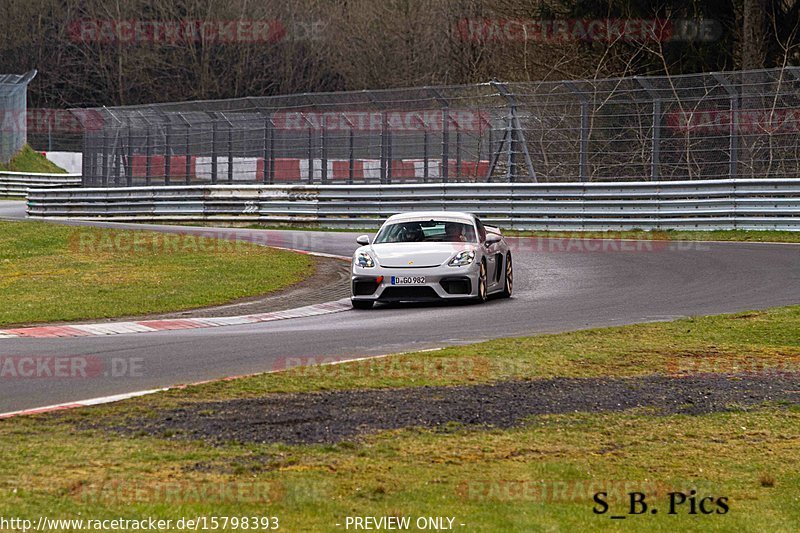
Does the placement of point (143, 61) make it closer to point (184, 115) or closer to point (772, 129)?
point (184, 115)

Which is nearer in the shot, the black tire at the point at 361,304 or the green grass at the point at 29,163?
the black tire at the point at 361,304

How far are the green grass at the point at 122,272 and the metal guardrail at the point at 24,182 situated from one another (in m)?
23.9

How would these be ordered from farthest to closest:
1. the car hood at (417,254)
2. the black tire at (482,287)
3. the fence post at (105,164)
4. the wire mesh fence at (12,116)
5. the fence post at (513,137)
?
the wire mesh fence at (12,116) → the fence post at (105,164) → the fence post at (513,137) → the black tire at (482,287) → the car hood at (417,254)

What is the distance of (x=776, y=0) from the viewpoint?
33812 millimetres

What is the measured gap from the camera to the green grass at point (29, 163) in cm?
5356

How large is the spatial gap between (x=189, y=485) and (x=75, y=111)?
112ft

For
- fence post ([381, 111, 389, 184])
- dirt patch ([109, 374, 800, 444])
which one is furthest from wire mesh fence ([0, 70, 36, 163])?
dirt patch ([109, 374, 800, 444])

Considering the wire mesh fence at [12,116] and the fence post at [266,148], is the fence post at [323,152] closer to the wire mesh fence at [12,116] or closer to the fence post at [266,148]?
the fence post at [266,148]

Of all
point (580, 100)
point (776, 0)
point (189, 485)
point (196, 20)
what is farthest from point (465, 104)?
point (196, 20)

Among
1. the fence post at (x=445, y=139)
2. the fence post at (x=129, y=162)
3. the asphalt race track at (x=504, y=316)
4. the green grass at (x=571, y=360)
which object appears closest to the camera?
the green grass at (x=571, y=360)

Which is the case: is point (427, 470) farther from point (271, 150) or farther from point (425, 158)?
point (271, 150)

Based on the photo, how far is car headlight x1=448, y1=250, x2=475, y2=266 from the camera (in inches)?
613

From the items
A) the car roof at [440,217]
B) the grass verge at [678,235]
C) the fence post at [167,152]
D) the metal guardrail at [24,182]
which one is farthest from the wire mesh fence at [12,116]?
the car roof at [440,217]

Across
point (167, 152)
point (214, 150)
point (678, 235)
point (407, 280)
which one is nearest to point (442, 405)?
point (407, 280)
